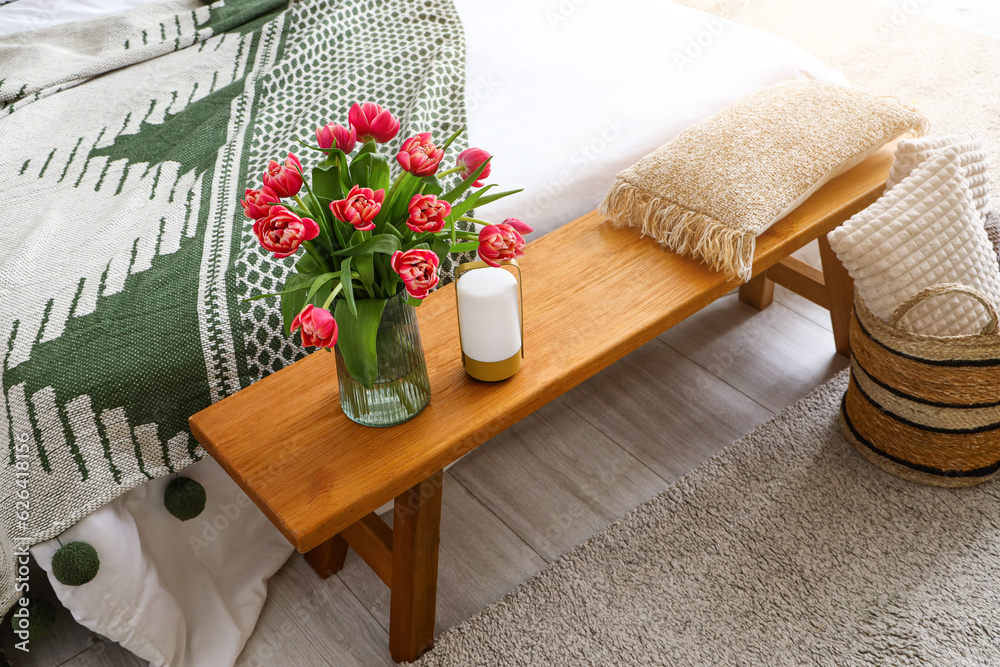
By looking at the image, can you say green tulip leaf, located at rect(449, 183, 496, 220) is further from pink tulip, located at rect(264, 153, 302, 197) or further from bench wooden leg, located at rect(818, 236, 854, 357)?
bench wooden leg, located at rect(818, 236, 854, 357)

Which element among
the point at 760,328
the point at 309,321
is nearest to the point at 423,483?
the point at 309,321

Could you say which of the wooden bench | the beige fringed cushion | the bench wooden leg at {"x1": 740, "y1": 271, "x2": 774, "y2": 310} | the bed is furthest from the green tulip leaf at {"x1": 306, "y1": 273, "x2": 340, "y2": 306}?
the bench wooden leg at {"x1": 740, "y1": 271, "x2": 774, "y2": 310}

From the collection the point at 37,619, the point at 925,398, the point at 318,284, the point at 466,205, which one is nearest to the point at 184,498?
the point at 37,619

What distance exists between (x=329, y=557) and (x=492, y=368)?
0.53 metres

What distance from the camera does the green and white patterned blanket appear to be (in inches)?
43.8

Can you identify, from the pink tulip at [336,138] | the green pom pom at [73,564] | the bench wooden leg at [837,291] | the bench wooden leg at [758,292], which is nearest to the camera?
the pink tulip at [336,138]

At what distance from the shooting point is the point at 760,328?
71.3 inches

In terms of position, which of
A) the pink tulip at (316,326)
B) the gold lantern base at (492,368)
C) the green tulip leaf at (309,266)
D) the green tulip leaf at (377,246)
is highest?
the green tulip leaf at (377,246)

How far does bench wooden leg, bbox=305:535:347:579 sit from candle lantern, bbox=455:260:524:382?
0.47 metres

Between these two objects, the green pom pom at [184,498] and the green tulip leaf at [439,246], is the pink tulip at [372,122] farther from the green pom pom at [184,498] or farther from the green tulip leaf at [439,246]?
the green pom pom at [184,498]

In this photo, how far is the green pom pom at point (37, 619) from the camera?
1.17m

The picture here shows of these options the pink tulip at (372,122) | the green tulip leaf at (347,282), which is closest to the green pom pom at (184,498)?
the green tulip leaf at (347,282)

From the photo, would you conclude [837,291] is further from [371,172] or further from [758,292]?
[371,172]

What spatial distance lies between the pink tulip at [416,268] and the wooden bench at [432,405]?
268 mm
